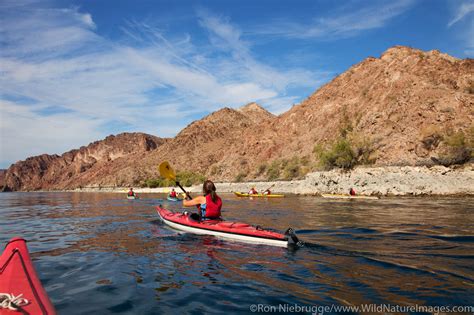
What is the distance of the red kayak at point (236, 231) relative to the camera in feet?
25.4

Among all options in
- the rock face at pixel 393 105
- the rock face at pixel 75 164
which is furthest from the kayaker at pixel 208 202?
the rock face at pixel 75 164

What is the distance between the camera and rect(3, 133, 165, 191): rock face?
15062 cm

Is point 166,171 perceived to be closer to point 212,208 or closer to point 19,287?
point 212,208

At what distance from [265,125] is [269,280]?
229 ft

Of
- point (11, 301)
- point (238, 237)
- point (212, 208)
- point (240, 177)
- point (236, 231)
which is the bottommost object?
point (238, 237)

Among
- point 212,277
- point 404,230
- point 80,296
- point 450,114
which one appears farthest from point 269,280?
point 450,114

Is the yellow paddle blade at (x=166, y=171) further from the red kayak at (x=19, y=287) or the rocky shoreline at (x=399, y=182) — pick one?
the rocky shoreline at (x=399, y=182)

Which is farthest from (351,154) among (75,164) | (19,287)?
(75,164)

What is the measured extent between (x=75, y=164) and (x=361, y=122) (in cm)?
16162

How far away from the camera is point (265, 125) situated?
7425cm

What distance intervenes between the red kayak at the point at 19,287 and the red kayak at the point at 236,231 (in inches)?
210

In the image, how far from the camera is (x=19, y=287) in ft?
10.8

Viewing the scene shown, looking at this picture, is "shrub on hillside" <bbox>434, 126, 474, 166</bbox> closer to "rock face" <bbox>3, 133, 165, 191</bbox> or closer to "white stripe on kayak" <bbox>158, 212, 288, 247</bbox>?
"white stripe on kayak" <bbox>158, 212, 288, 247</bbox>

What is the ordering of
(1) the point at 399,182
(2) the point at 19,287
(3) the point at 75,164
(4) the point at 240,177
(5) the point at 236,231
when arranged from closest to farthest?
1. (2) the point at 19,287
2. (5) the point at 236,231
3. (1) the point at 399,182
4. (4) the point at 240,177
5. (3) the point at 75,164
